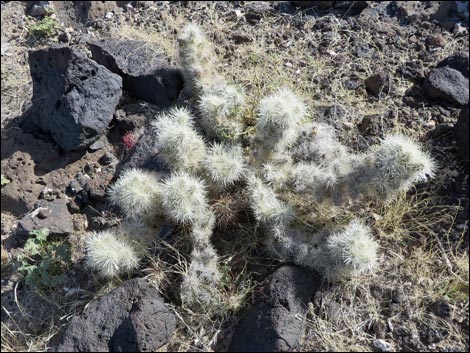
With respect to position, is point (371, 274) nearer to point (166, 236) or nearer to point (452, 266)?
point (452, 266)

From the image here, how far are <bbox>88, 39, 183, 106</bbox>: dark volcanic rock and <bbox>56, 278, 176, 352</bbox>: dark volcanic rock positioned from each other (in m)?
1.77

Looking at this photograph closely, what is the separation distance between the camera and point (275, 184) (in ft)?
11.5

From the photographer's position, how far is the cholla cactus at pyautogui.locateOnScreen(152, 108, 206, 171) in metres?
3.45

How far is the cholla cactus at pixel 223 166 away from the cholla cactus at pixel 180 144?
88 millimetres

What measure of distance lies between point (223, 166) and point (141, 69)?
1541 millimetres

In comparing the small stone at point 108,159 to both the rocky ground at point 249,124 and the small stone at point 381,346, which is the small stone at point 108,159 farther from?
the small stone at point 381,346

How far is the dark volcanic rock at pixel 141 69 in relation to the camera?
4430mm

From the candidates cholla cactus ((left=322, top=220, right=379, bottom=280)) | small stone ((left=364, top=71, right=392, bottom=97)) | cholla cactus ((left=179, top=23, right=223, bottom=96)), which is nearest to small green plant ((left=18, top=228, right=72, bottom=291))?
cholla cactus ((left=179, top=23, right=223, bottom=96))

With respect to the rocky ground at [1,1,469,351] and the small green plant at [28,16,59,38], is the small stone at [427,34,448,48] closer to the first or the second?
the rocky ground at [1,1,469,351]

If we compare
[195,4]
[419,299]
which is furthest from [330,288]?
[195,4]

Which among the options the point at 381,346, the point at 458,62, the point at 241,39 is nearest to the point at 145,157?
the point at 241,39

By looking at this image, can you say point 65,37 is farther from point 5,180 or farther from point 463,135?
point 463,135

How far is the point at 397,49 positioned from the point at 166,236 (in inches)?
99.8

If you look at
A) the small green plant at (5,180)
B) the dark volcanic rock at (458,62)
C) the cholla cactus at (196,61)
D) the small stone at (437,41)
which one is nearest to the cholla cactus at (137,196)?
the cholla cactus at (196,61)
